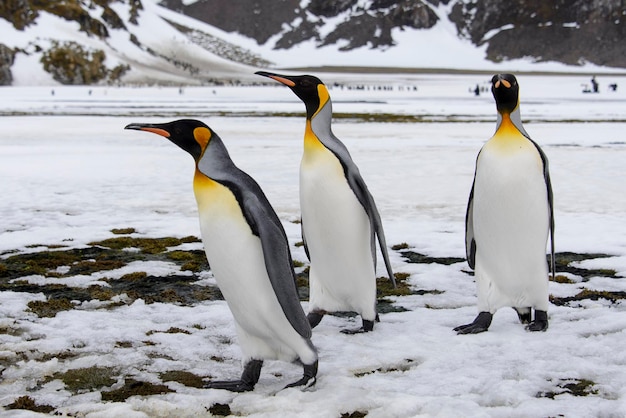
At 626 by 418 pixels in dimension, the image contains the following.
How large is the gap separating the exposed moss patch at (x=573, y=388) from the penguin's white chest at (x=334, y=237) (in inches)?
55.8

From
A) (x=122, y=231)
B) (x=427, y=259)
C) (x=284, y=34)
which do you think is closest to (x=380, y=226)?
(x=427, y=259)

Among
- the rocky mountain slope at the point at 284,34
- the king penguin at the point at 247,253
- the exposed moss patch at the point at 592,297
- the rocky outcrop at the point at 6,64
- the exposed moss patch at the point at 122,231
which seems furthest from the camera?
the rocky mountain slope at the point at 284,34

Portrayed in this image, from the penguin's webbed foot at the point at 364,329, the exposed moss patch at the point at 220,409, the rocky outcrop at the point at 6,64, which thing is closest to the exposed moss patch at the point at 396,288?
the penguin's webbed foot at the point at 364,329

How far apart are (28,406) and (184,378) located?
81 centimetres

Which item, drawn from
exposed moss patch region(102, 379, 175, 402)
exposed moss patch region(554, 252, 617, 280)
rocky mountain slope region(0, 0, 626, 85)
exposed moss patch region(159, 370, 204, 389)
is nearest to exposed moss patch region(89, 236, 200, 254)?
exposed moss patch region(159, 370, 204, 389)

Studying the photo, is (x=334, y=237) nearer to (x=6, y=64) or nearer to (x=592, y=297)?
(x=592, y=297)

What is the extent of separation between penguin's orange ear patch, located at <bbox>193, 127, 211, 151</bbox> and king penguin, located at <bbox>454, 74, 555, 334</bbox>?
1813mm

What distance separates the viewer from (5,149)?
16578 millimetres

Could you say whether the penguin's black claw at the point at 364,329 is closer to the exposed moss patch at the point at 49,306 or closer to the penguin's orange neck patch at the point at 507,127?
the penguin's orange neck patch at the point at 507,127

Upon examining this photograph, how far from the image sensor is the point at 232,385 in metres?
3.92

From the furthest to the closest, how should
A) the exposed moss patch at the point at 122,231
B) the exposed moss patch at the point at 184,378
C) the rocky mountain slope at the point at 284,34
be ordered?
1. the rocky mountain slope at the point at 284,34
2. the exposed moss patch at the point at 122,231
3. the exposed moss patch at the point at 184,378

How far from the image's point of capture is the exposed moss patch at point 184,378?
4.01 m

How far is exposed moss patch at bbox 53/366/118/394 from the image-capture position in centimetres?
394

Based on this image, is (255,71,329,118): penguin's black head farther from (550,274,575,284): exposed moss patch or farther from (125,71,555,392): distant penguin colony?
(550,274,575,284): exposed moss patch
